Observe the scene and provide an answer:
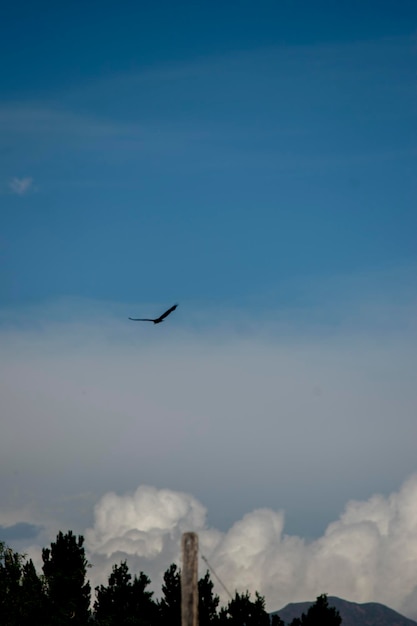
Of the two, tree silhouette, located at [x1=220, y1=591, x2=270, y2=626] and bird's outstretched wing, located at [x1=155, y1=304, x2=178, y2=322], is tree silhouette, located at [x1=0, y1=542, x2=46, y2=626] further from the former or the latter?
bird's outstretched wing, located at [x1=155, y1=304, x2=178, y2=322]

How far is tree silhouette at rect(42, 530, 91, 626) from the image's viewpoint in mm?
57728

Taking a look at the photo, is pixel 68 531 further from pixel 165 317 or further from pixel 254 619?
pixel 165 317

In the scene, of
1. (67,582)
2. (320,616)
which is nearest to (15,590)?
(67,582)

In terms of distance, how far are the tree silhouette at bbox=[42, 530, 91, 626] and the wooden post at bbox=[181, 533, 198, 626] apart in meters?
40.7

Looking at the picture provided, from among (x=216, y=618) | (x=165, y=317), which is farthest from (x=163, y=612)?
(x=165, y=317)

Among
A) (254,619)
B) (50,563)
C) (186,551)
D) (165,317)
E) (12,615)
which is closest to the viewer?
(186,551)

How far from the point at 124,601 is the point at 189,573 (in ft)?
149

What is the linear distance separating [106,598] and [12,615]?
989 centimetres

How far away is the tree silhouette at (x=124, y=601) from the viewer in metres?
60.5

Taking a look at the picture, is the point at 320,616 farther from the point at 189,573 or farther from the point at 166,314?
the point at 189,573

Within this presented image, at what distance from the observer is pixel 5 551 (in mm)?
52781

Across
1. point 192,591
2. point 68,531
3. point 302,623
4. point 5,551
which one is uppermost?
point 68,531

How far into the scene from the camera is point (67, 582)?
60719mm

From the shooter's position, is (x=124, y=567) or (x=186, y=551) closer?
(x=186, y=551)
